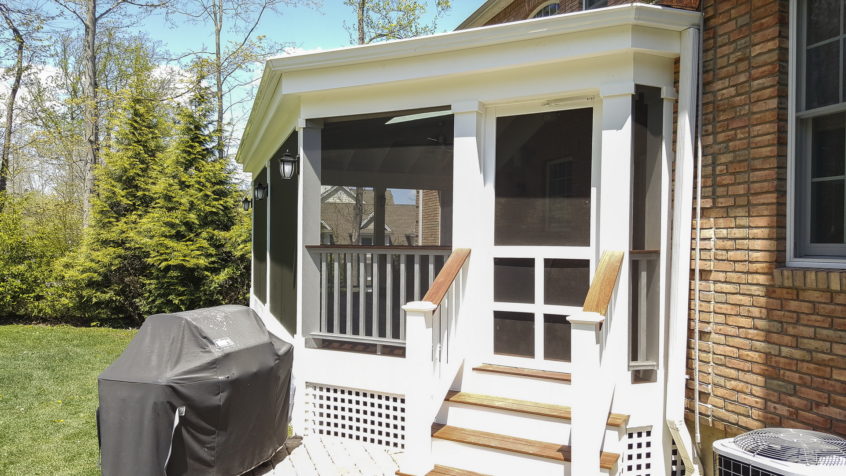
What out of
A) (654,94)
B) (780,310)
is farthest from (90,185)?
(780,310)

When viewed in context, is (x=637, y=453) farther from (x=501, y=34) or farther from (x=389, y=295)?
(x=501, y=34)

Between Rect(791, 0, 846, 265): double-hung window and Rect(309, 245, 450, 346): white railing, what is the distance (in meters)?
2.48

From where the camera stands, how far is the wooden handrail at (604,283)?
11.4ft

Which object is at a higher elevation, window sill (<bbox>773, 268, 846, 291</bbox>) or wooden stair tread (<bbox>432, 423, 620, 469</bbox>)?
window sill (<bbox>773, 268, 846, 291</bbox>)

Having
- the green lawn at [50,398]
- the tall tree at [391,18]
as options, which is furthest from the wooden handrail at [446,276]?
the tall tree at [391,18]

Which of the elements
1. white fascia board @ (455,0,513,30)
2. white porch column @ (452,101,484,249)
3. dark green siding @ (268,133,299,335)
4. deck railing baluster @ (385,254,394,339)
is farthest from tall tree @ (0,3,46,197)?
white porch column @ (452,101,484,249)

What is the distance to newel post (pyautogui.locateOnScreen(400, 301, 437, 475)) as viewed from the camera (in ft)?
12.7

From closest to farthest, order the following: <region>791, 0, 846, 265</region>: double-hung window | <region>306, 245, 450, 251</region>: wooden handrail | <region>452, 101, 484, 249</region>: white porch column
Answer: <region>791, 0, 846, 265</region>: double-hung window, <region>452, 101, 484, 249</region>: white porch column, <region>306, 245, 450, 251</region>: wooden handrail

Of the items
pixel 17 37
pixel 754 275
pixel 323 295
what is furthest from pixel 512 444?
pixel 17 37

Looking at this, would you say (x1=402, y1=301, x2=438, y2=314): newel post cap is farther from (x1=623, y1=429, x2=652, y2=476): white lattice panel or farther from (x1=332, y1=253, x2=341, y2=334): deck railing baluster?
(x1=623, y1=429, x2=652, y2=476): white lattice panel

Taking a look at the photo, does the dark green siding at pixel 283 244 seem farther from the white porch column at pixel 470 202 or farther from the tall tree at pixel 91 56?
the tall tree at pixel 91 56

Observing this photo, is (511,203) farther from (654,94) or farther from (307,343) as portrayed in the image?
(307,343)

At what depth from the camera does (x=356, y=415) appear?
16.8ft

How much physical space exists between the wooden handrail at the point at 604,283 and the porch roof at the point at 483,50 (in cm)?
145
